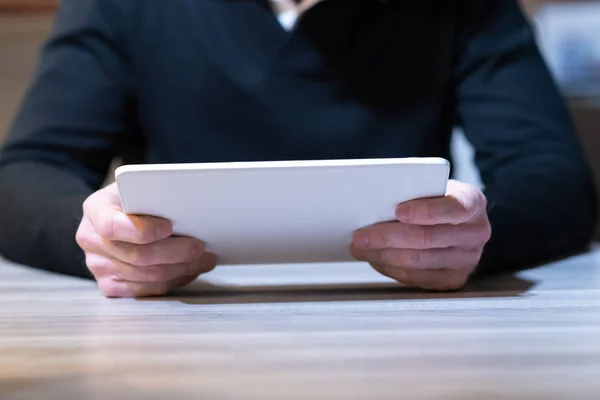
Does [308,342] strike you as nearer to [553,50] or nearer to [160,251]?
[160,251]

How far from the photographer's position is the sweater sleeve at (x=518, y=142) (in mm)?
862

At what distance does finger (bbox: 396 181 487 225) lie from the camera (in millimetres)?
645

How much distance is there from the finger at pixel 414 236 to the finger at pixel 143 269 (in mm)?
158

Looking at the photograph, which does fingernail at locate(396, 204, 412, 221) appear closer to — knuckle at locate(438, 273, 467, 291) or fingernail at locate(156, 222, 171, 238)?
knuckle at locate(438, 273, 467, 291)

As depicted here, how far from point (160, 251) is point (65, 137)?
410 millimetres

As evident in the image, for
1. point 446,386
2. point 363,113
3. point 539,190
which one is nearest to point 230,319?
point 446,386

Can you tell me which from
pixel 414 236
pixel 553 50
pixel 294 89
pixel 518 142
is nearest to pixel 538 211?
pixel 518 142

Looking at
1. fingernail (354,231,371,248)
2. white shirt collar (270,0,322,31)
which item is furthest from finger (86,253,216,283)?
white shirt collar (270,0,322,31)

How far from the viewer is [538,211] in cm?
89

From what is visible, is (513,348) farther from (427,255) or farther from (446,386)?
(427,255)

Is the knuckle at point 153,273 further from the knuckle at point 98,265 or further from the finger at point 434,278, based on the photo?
the finger at point 434,278

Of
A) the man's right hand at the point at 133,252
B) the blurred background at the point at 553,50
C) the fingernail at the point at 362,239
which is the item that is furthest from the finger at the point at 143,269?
the blurred background at the point at 553,50

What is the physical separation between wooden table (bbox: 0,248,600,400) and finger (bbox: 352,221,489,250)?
0.16 ft

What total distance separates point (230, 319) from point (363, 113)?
594 millimetres
